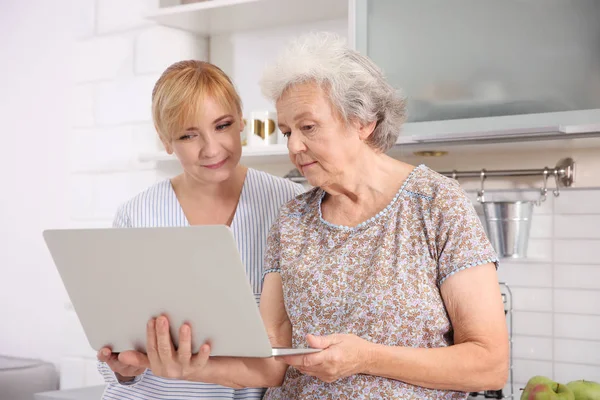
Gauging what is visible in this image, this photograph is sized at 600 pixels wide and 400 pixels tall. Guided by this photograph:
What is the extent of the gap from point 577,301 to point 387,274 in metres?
1.06

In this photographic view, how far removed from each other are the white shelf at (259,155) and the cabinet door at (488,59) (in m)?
0.39

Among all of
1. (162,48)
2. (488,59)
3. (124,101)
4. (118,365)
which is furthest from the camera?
(124,101)

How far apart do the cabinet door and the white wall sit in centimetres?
150

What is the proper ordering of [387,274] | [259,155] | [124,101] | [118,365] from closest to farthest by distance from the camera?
1. [387,274]
2. [118,365]
3. [259,155]
4. [124,101]

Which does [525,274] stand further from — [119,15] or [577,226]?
[119,15]

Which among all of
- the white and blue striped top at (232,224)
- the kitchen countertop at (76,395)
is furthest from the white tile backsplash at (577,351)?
the kitchen countertop at (76,395)

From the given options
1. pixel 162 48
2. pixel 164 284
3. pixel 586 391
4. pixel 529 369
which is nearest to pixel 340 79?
pixel 164 284

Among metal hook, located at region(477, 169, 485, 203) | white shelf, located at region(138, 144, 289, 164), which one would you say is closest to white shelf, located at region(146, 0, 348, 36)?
white shelf, located at region(138, 144, 289, 164)

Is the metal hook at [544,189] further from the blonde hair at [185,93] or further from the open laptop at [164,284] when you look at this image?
the open laptop at [164,284]

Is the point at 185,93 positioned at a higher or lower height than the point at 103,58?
lower

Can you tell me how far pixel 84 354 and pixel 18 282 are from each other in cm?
54

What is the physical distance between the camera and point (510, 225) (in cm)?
217

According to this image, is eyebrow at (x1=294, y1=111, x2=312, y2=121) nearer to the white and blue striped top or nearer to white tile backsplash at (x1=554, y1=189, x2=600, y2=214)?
the white and blue striped top

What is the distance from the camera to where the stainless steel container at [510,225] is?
2158 mm
